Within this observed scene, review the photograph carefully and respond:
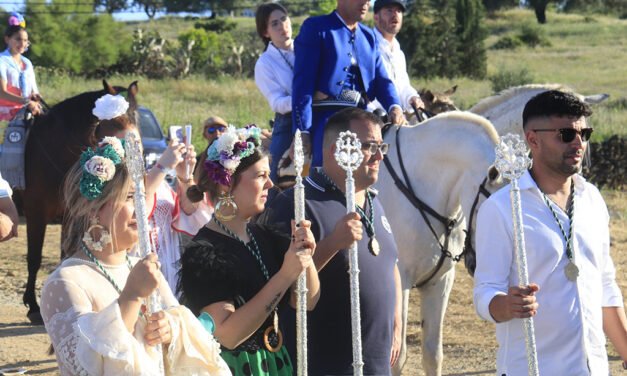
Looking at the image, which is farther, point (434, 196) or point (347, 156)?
point (434, 196)

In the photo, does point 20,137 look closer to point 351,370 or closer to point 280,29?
point 280,29

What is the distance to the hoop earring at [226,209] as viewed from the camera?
449 cm

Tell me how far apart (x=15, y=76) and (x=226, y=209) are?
780 cm

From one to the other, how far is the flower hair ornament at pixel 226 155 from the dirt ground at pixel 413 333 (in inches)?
109

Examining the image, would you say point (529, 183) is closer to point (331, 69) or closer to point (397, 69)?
point (331, 69)

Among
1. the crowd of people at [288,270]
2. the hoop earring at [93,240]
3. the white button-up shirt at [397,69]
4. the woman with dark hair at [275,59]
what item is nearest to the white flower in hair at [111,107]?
the crowd of people at [288,270]

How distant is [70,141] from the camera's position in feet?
34.5

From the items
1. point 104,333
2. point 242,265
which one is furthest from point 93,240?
point 242,265

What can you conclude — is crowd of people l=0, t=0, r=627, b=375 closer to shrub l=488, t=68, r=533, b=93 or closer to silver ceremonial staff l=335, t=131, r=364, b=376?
silver ceremonial staff l=335, t=131, r=364, b=376

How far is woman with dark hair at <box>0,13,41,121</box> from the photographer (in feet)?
37.5

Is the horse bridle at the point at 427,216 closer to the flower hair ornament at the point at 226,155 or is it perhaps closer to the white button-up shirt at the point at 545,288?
the white button-up shirt at the point at 545,288

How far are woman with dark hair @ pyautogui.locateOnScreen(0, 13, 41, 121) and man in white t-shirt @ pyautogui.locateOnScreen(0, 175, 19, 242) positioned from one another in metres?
5.77

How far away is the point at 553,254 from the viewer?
4.50m

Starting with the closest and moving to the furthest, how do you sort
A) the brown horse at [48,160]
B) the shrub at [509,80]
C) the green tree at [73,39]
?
the brown horse at [48,160] → the shrub at [509,80] → the green tree at [73,39]
